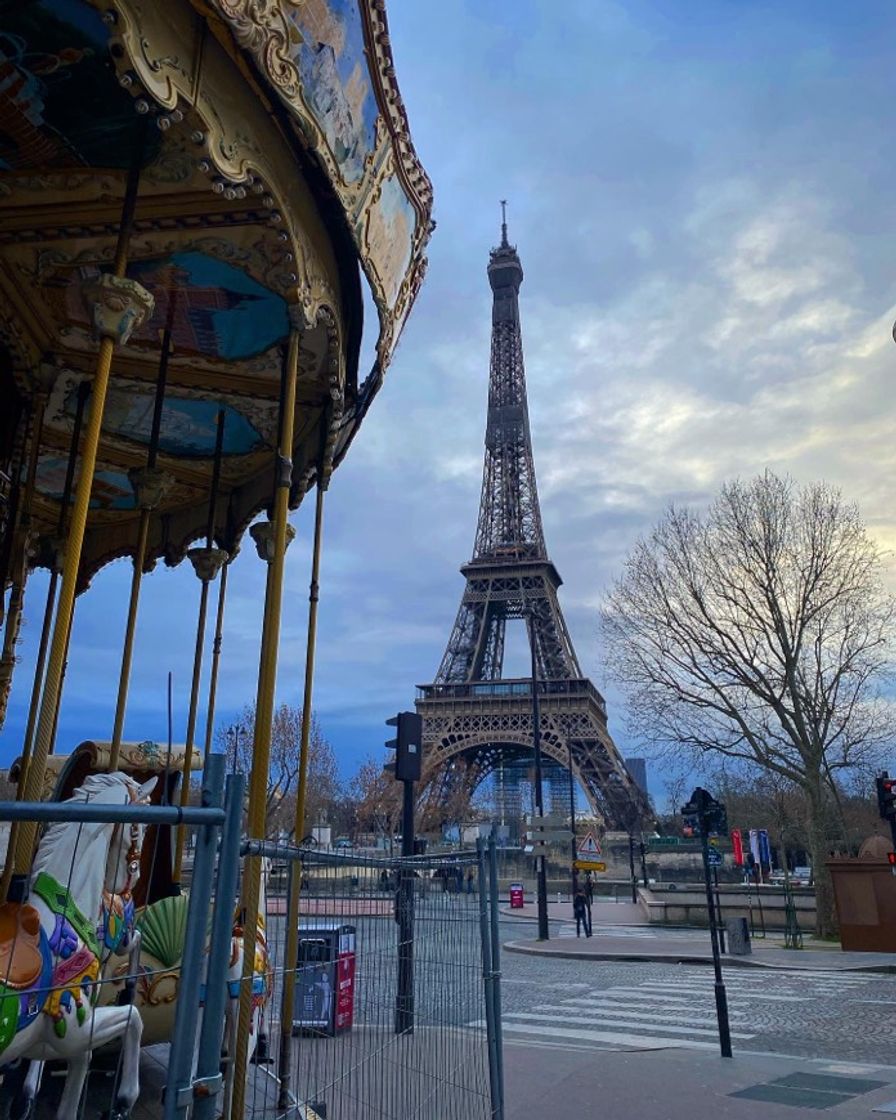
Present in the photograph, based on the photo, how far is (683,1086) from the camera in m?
6.69

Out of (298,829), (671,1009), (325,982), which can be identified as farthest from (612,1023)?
(298,829)

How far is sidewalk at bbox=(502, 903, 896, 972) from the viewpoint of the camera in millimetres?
15680

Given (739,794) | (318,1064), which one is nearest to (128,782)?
(318,1064)

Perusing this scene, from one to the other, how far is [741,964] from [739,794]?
143 ft

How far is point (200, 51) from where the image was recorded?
13.8 feet

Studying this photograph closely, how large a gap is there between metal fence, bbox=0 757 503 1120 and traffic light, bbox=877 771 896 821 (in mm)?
10644

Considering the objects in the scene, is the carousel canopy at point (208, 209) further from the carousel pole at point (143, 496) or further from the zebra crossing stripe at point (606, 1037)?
the zebra crossing stripe at point (606, 1037)

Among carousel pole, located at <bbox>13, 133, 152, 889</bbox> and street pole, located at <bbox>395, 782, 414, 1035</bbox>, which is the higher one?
carousel pole, located at <bbox>13, 133, 152, 889</bbox>

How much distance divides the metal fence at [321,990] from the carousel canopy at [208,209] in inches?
127

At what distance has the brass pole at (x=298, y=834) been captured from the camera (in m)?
3.85

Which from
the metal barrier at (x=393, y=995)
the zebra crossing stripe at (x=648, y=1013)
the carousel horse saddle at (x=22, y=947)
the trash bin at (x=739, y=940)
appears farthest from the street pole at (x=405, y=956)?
the trash bin at (x=739, y=940)

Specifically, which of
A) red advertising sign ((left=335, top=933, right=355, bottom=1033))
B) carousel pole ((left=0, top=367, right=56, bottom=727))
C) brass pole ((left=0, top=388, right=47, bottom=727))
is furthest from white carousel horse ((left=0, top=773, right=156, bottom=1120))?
brass pole ((left=0, top=388, right=47, bottom=727))

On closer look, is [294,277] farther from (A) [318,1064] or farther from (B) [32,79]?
(A) [318,1064]

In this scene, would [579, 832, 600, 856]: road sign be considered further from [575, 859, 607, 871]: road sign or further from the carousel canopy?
the carousel canopy
